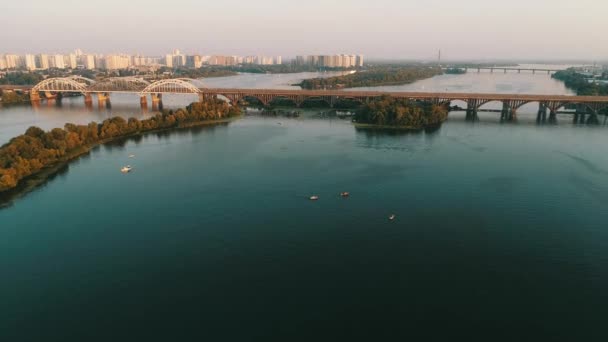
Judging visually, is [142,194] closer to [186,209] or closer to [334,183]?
[186,209]

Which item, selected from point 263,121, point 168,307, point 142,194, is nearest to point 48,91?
point 263,121

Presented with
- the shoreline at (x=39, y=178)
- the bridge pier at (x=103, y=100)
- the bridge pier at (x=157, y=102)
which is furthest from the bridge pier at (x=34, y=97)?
the shoreline at (x=39, y=178)

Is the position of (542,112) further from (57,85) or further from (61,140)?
(57,85)

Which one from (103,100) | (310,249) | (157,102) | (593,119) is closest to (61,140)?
(310,249)

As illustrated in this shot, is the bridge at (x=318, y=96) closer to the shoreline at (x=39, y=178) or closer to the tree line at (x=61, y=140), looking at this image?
the tree line at (x=61, y=140)

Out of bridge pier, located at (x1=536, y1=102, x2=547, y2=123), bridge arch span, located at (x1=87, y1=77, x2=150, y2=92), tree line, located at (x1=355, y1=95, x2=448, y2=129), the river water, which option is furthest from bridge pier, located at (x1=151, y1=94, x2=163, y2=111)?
bridge pier, located at (x1=536, y1=102, x2=547, y2=123)

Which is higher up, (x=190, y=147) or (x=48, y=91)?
(x=48, y=91)
